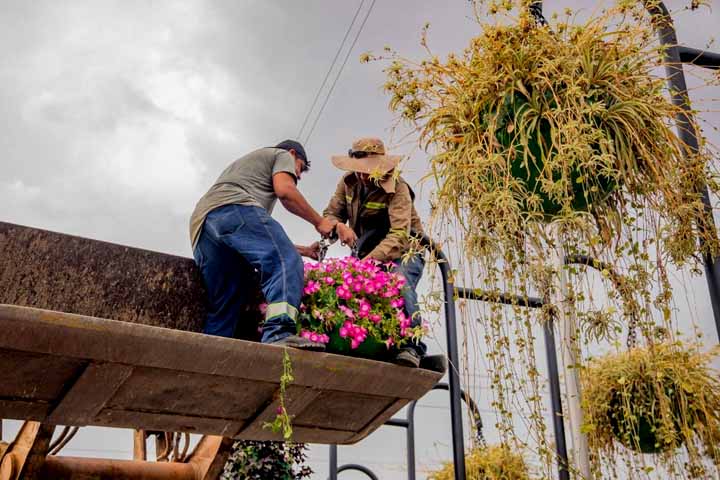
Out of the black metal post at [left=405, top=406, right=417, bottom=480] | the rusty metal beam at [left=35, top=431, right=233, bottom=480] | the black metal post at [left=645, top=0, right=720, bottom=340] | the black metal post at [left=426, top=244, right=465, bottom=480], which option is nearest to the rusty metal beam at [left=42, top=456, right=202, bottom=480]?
the rusty metal beam at [left=35, top=431, right=233, bottom=480]

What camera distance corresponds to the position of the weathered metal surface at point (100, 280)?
105 inches

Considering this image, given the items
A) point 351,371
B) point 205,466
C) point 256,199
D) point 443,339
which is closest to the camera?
point 351,371

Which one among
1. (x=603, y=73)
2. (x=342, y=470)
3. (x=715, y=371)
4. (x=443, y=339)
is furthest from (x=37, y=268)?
(x=715, y=371)

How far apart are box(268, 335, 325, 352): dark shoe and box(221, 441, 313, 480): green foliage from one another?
138cm

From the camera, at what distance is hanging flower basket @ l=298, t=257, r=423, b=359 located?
2520 mm

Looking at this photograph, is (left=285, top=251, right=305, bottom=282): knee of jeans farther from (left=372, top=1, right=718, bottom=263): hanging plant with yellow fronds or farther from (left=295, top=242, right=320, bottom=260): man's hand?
(left=372, top=1, right=718, bottom=263): hanging plant with yellow fronds

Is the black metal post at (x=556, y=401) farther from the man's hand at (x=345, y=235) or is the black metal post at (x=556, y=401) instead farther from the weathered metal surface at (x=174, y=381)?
the man's hand at (x=345, y=235)

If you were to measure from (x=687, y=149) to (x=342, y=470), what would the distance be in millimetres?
2426

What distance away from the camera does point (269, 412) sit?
8.27ft

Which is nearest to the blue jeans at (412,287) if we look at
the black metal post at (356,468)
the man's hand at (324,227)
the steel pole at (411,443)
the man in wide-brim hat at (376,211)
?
the man in wide-brim hat at (376,211)

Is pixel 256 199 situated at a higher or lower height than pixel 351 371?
higher

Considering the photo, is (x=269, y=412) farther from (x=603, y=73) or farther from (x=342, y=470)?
(x=603, y=73)

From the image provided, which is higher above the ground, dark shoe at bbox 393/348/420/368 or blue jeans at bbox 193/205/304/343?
blue jeans at bbox 193/205/304/343

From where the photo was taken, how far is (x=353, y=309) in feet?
8.49
